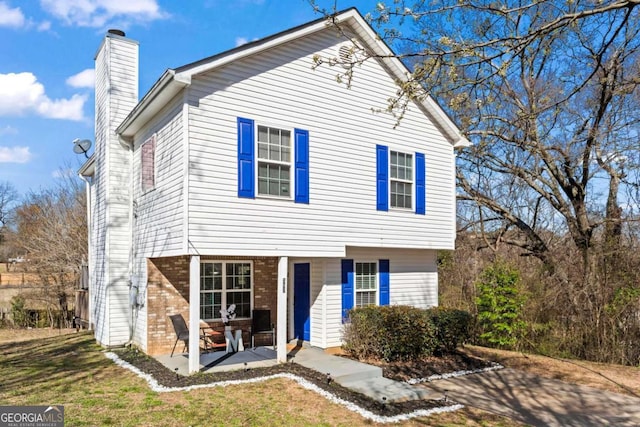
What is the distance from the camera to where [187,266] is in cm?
1093

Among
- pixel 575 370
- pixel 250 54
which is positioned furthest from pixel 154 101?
pixel 575 370

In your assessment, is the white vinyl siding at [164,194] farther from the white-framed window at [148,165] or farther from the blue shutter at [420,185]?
the blue shutter at [420,185]

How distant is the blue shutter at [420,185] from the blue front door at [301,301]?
3.31 meters

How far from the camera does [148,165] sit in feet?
34.6

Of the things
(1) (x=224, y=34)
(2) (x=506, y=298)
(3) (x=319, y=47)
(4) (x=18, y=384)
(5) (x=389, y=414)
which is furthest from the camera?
(1) (x=224, y=34)

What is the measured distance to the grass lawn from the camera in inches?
253

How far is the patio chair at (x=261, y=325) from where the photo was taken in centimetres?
1110

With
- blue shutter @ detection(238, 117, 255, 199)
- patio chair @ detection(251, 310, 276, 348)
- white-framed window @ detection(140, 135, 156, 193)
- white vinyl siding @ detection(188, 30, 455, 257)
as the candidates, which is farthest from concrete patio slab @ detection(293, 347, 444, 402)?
white-framed window @ detection(140, 135, 156, 193)

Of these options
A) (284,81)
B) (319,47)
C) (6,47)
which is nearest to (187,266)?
(284,81)

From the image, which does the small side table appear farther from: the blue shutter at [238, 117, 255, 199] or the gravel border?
the blue shutter at [238, 117, 255, 199]

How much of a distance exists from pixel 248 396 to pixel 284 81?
→ 6.31 metres

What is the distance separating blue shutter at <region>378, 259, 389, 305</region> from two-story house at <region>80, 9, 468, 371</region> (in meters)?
0.04

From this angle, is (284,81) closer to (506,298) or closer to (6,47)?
(506,298)

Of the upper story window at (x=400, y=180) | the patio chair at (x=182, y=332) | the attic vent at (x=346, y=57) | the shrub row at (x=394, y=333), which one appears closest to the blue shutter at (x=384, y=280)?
the shrub row at (x=394, y=333)
